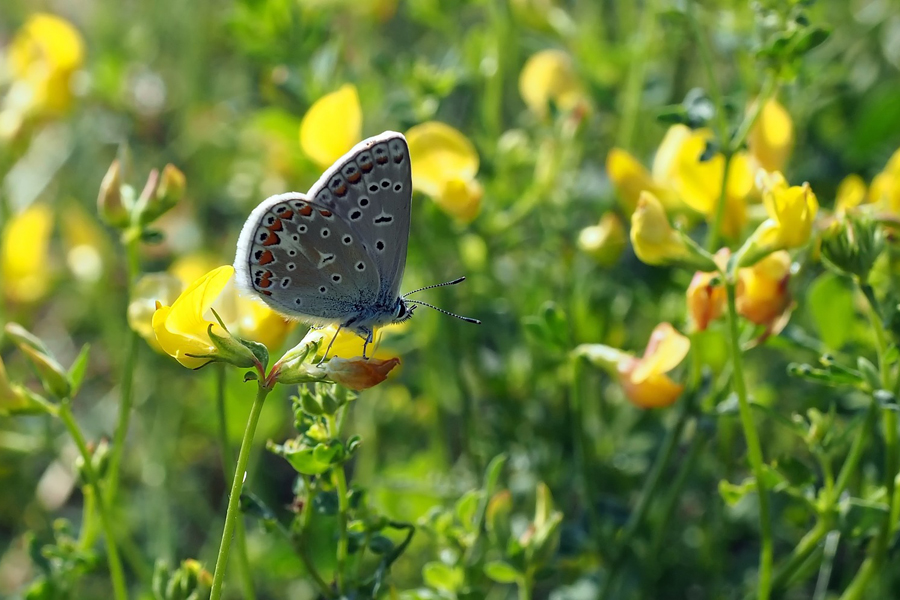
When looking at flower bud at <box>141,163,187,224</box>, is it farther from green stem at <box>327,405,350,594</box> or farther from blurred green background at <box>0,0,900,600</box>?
green stem at <box>327,405,350,594</box>

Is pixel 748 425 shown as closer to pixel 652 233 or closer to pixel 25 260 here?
pixel 652 233

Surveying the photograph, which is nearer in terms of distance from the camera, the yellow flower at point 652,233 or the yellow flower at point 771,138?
the yellow flower at point 652,233

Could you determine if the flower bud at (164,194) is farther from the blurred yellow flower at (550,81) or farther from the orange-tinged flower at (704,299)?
the blurred yellow flower at (550,81)

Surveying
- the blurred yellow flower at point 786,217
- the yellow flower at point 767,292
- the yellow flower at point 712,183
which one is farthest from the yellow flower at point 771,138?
the blurred yellow flower at point 786,217

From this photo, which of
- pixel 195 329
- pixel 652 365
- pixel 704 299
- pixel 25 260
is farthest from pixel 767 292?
pixel 25 260

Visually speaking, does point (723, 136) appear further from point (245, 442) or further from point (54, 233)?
point (54, 233)
